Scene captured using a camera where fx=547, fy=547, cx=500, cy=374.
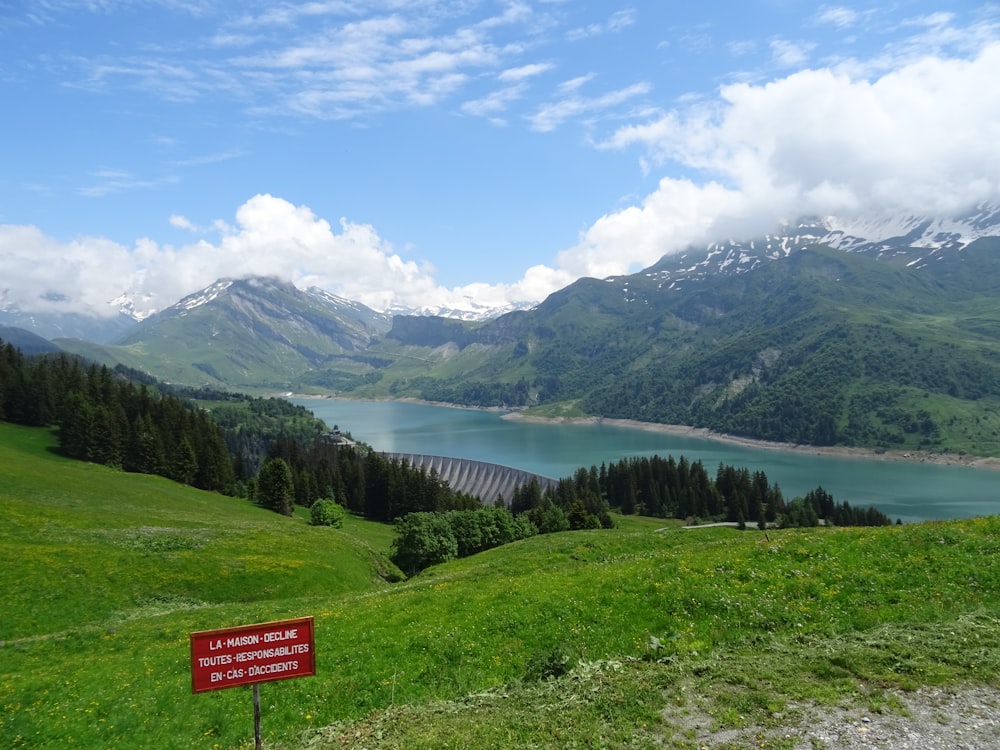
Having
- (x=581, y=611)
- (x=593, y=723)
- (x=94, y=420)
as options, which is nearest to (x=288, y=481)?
(x=94, y=420)

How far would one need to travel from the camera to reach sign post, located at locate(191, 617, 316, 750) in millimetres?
12641

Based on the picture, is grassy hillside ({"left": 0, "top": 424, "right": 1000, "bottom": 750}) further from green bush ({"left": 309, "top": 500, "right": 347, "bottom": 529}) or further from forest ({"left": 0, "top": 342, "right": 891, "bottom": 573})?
green bush ({"left": 309, "top": 500, "right": 347, "bottom": 529})

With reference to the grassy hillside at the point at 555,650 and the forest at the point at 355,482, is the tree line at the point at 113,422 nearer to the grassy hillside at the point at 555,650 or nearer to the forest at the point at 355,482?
the forest at the point at 355,482

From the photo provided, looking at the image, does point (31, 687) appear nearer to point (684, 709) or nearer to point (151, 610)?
point (151, 610)

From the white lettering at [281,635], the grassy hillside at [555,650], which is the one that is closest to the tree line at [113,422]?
the grassy hillside at [555,650]

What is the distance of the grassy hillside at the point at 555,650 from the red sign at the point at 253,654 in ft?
8.22

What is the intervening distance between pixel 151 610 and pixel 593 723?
31.1 metres

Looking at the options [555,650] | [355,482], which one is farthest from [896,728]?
[355,482]

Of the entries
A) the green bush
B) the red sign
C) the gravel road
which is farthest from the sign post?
the green bush

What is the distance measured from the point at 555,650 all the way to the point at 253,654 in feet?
29.8

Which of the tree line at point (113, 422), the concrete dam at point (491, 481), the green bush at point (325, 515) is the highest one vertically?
the tree line at point (113, 422)

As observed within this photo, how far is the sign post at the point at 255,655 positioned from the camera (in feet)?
41.5

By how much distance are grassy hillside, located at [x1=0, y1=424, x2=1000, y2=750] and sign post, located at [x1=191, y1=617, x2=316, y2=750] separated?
2451 mm

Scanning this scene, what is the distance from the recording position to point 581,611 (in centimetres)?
2080
